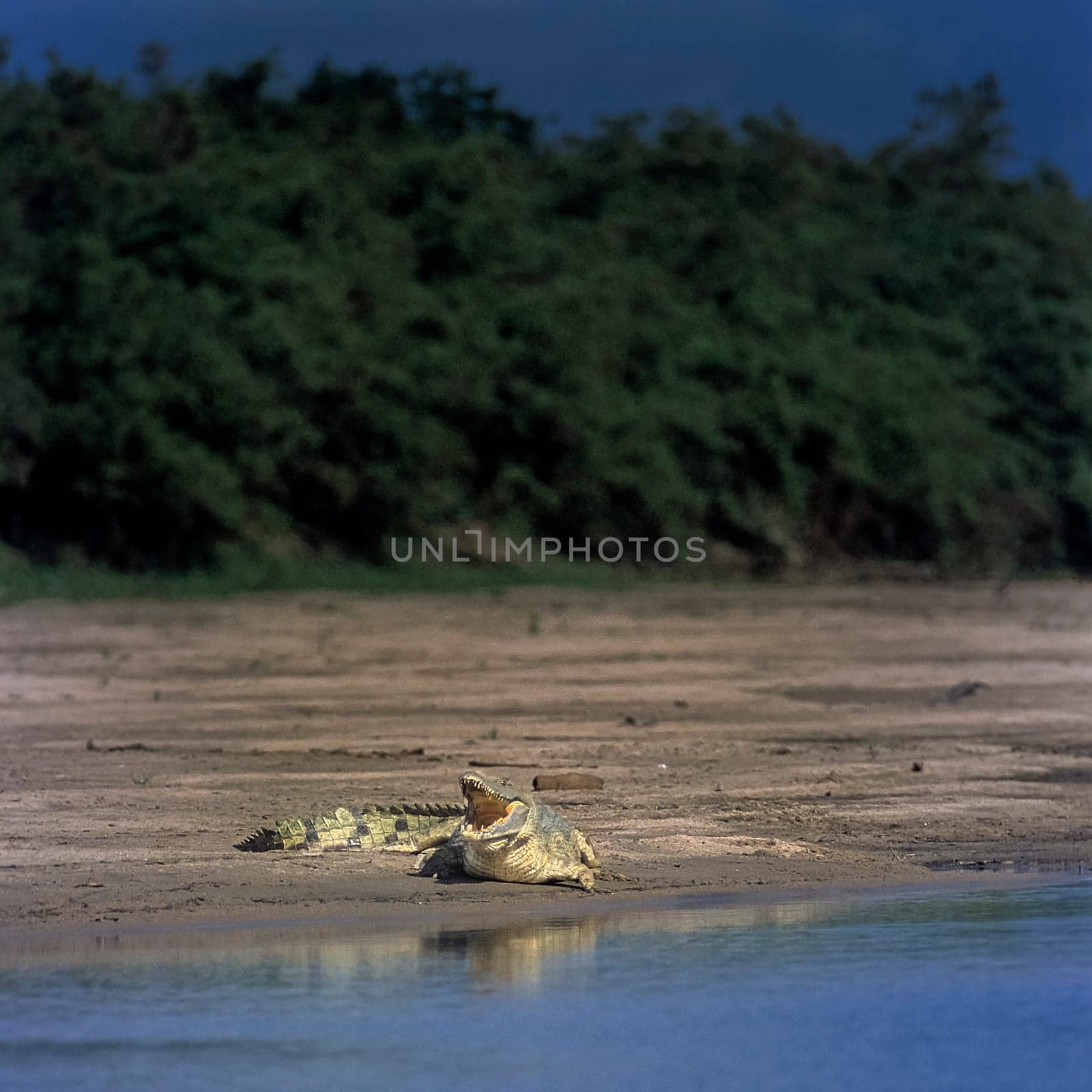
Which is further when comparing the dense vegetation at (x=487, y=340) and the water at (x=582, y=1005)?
the dense vegetation at (x=487, y=340)

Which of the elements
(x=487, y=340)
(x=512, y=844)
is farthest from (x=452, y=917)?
(x=487, y=340)

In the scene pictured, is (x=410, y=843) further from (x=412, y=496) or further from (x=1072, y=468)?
(x=1072, y=468)

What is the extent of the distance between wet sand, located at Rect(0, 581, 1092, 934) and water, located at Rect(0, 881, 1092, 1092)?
0.52 meters

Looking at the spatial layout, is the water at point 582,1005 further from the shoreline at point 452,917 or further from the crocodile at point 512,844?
the crocodile at point 512,844

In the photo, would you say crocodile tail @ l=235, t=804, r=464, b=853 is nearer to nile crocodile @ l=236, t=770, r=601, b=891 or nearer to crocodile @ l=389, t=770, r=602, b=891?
nile crocodile @ l=236, t=770, r=601, b=891

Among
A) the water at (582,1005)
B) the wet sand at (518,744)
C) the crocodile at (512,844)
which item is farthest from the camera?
the wet sand at (518,744)

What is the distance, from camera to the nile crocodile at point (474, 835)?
6.79 metres

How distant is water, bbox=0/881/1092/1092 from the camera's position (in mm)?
4781

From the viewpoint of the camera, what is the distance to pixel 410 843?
7273mm

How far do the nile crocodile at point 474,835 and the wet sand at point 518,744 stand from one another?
9 cm

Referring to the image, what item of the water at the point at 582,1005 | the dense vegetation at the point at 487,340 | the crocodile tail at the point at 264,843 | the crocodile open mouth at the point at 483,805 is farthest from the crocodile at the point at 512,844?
the dense vegetation at the point at 487,340

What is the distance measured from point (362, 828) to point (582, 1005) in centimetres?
209

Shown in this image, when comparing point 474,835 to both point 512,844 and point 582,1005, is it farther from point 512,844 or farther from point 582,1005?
point 582,1005

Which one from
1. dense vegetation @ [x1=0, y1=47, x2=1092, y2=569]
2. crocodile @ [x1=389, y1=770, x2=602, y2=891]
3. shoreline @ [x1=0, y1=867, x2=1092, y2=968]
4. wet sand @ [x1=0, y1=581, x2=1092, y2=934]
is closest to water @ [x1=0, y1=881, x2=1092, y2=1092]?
shoreline @ [x1=0, y1=867, x2=1092, y2=968]
